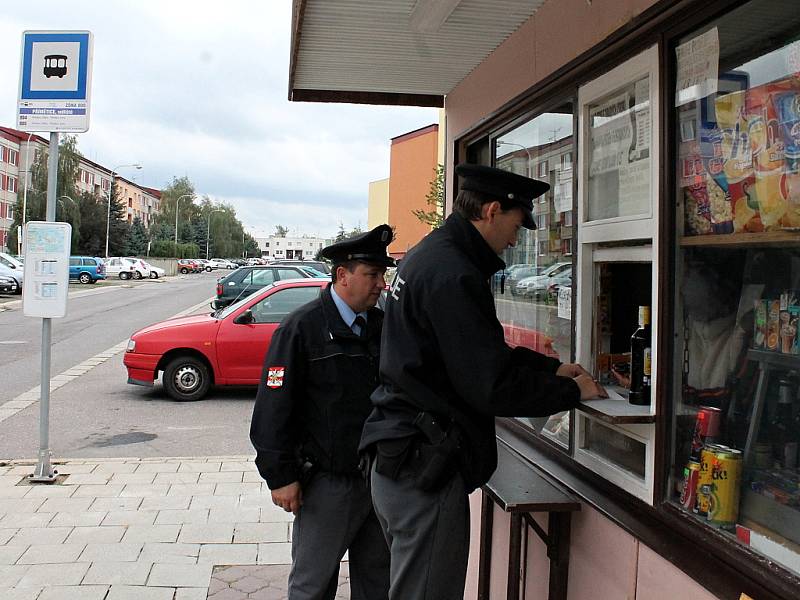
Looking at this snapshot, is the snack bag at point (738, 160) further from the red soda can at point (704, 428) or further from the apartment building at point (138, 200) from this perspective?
the apartment building at point (138, 200)

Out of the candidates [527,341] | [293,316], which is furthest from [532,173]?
[293,316]

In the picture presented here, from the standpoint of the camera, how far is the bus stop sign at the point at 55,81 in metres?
6.37

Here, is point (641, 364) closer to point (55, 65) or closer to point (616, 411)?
point (616, 411)

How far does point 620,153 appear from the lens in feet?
A: 9.34

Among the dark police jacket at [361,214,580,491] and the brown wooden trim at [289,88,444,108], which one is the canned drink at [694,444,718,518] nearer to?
the dark police jacket at [361,214,580,491]

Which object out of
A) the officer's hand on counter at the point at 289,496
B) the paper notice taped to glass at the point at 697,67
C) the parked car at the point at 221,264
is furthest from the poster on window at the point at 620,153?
the parked car at the point at 221,264

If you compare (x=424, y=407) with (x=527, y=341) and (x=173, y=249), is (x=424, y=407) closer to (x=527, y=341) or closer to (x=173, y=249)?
(x=527, y=341)

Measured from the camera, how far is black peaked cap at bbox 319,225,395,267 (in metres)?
3.19

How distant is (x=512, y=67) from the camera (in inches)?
155

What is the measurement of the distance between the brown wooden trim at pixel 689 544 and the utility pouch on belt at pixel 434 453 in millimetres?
638

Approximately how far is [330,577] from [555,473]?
105 cm

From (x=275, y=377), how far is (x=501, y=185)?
4.21 feet

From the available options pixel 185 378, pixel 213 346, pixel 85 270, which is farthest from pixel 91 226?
pixel 213 346

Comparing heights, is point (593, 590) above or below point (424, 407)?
below
